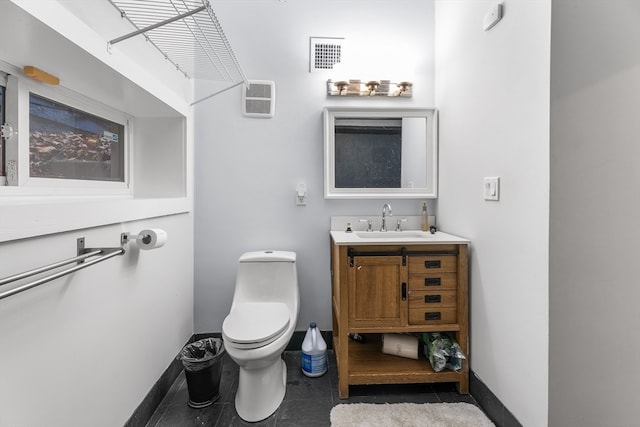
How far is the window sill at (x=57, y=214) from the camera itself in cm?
84

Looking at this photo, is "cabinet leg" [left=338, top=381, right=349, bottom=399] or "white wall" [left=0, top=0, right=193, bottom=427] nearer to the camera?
"white wall" [left=0, top=0, right=193, bottom=427]

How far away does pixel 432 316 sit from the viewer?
5.94ft

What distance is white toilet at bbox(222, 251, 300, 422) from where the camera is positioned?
1.58 meters

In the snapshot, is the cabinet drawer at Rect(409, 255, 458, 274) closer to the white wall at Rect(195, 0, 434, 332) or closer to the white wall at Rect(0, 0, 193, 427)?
the white wall at Rect(195, 0, 434, 332)

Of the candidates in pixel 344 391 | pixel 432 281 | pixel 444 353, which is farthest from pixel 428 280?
pixel 344 391

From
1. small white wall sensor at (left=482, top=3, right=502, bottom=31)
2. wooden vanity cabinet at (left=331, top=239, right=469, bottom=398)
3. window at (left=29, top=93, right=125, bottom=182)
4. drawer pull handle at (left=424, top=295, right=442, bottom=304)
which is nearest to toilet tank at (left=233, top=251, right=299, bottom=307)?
wooden vanity cabinet at (left=331, top=239, right=469, bottom=398)

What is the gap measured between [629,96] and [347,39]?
1.69m

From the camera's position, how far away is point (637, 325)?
4.04ft

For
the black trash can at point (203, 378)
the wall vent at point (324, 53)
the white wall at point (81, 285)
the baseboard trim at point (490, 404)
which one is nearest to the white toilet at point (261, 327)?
the black trash can at point (203, 378)

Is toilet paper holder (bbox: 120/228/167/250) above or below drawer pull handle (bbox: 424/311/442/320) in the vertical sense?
above

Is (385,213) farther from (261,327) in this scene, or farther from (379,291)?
(261,327)

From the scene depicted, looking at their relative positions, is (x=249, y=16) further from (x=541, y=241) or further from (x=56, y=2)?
(x=541, y=241)

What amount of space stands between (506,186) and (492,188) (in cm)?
9

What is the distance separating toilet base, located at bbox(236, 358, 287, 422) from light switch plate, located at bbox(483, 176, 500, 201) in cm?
141
